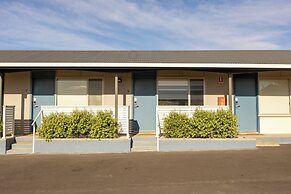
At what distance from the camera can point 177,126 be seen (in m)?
8.26

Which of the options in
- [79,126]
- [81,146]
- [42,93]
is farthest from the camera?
[42,93]

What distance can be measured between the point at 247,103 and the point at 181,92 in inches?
107

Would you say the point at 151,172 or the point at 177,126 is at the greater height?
the point at 177,126

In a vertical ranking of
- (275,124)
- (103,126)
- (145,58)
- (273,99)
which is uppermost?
(145,58)

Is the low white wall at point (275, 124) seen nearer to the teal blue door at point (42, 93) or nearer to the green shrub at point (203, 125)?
the green shrub at point (203, 125)

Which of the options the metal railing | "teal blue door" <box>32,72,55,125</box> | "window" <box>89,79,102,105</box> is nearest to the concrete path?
the metal railing

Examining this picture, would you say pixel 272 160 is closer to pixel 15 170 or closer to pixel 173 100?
pixel 173 100

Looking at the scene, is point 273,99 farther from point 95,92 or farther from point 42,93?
point 42,93

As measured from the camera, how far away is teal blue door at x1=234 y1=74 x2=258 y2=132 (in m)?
10.6

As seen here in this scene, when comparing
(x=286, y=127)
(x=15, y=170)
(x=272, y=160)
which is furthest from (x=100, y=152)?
(x=286, y=127)

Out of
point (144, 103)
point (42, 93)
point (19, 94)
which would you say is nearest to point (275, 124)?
point (144, 103)

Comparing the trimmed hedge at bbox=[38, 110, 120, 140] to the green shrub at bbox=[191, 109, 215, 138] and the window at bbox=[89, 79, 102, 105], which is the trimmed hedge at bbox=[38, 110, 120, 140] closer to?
the window at bbox=[89, 79, 102, 105]

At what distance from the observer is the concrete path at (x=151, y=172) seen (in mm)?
4520

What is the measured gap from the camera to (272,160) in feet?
21.6
